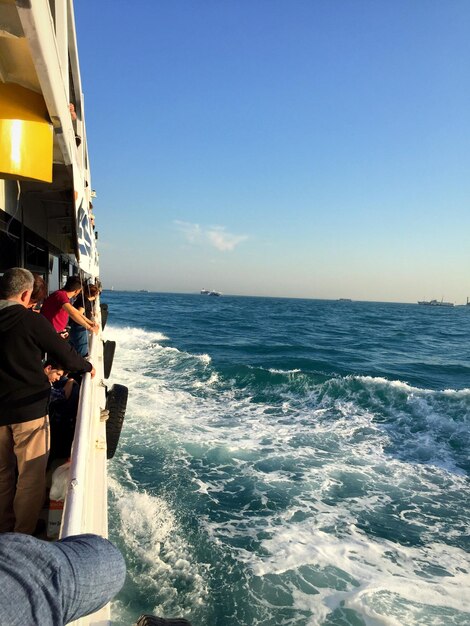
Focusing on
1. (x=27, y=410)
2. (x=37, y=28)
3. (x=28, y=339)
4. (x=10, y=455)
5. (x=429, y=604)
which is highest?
(x=37, y=28)

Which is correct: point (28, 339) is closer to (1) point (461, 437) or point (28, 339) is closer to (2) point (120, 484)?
(2) point (120, 484)

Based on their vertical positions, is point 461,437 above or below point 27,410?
below

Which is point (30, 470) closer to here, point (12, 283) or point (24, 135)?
point (12, 283)

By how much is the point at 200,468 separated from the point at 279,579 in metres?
2.84

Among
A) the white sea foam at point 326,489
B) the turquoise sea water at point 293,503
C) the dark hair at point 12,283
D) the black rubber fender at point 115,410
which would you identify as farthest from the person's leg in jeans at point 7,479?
the black rubber fender at point 115,410

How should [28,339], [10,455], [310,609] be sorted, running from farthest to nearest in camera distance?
[310,609], [10,455], [28,339]

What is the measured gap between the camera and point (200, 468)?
696cm

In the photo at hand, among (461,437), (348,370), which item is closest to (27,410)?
(461,437)

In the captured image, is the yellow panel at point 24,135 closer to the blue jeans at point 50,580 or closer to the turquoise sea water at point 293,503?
the blue jeans at point 50,580

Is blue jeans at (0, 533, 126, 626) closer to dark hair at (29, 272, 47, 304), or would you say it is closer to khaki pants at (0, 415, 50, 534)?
khaki pants at (0, 415, 50, 534)

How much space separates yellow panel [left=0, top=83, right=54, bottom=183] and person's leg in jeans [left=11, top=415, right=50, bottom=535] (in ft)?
5.34

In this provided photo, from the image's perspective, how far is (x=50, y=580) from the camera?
0.93 metres

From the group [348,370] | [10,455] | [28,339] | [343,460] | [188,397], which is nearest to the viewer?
[28,339]

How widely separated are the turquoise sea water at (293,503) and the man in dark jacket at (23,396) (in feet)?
5.62
